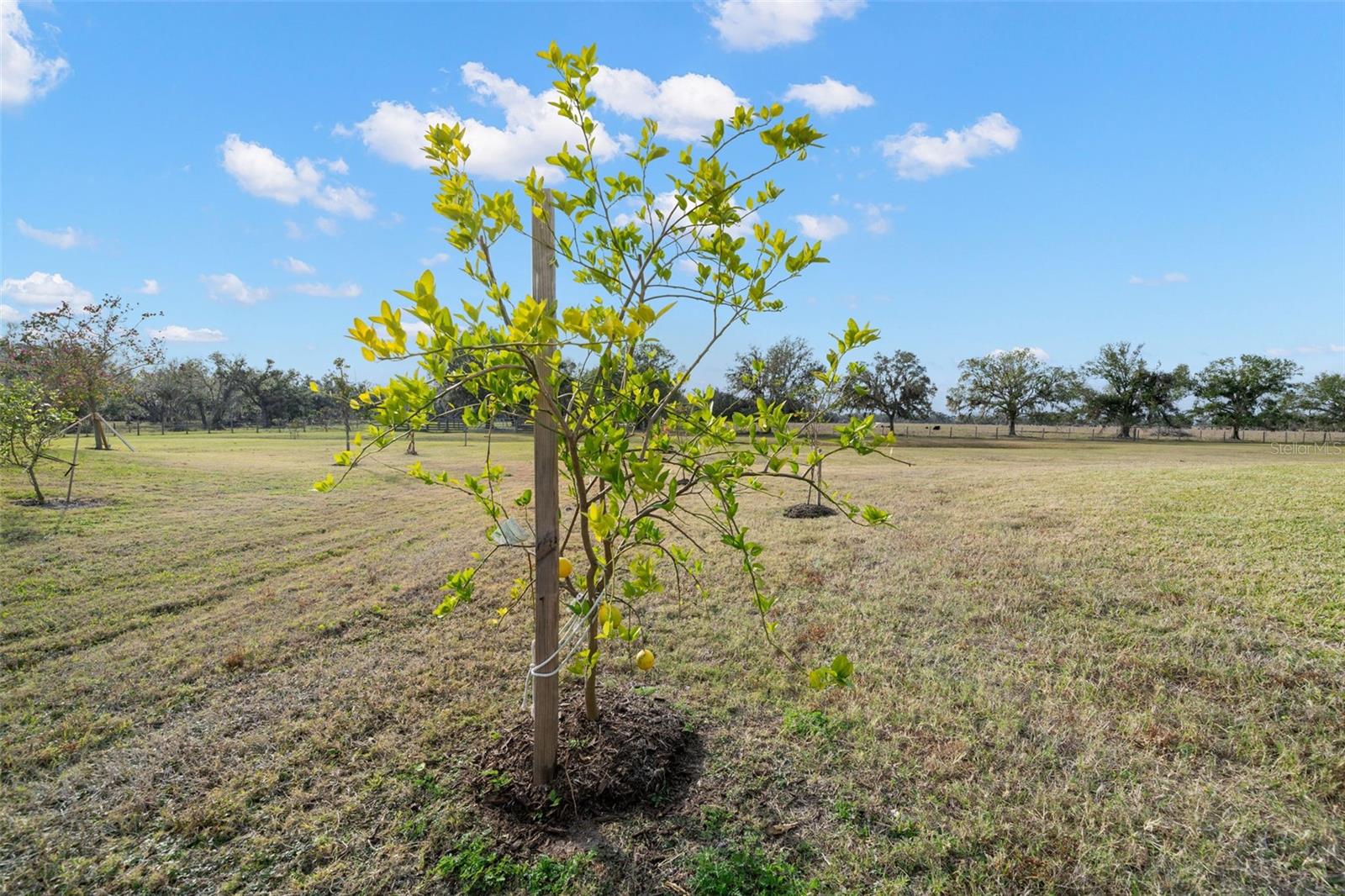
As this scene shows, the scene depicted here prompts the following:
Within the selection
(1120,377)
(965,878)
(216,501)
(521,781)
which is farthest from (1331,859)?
(1120,377)

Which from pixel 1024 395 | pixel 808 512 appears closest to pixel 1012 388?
pixel 1024 395

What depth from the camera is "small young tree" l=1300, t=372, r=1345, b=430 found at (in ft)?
128

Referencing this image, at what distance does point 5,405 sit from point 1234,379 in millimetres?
58636

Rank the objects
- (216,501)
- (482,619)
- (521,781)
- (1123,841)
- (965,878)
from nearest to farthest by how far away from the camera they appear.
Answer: (965,878) < (1123,841) < (521,781) < (482,619) < (216,501)

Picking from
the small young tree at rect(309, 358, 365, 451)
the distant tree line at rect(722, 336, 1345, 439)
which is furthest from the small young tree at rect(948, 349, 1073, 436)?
the small young tree at rect(309, 358, 365, 451)

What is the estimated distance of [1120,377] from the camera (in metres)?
44.8

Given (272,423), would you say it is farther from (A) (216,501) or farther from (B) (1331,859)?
(B) (1331,859)

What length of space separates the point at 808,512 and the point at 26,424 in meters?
10.8

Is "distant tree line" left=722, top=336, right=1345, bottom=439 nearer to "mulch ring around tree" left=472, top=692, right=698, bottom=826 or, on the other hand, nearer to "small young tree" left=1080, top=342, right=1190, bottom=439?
"small young tree" left=1080, top=342, right=1190, bottom=439

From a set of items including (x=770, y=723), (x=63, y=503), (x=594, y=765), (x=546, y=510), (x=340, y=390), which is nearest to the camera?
(x=546, y=510)

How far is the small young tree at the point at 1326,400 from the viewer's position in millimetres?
38969

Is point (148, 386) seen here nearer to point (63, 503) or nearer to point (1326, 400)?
point (63, 503)

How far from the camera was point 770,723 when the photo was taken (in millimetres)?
3055

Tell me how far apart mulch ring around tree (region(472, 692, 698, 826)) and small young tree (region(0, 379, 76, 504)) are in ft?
32.9
